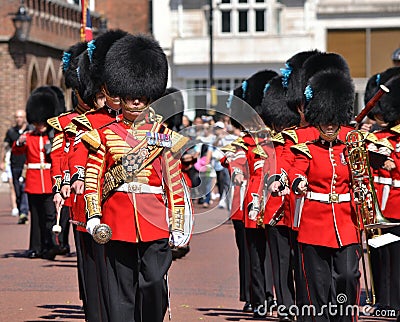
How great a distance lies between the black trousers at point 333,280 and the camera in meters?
8.38

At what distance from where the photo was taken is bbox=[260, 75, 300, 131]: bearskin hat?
34.9 ft

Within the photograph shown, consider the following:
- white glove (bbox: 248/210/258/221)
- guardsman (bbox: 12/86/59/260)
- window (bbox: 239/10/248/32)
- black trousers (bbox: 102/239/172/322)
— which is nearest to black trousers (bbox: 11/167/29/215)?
guardsman (bbox: 12/86/59/260)

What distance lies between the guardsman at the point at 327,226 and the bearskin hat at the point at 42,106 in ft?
23.6

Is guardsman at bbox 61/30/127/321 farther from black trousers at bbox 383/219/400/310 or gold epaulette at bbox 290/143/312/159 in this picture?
black trousers at bbox 383/219/400/310

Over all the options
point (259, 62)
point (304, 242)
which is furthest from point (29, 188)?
point (259, 62)

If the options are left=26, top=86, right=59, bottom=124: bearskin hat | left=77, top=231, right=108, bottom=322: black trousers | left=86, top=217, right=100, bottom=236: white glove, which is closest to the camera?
left=86, top=217, right=100, bottom=236: white glove

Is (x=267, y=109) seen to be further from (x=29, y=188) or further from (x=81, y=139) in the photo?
(x=29, y=188)

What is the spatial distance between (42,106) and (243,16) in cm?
2884

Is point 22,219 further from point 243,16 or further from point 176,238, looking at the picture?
point 243,16

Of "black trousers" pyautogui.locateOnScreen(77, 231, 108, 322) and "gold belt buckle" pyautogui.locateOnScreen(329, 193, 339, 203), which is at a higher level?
"gold belt buckle" pyautogui.locateOnScreen(329, 193, 339, 203)

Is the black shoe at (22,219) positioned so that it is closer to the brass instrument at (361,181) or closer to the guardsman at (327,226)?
the guardsman at (327,226)

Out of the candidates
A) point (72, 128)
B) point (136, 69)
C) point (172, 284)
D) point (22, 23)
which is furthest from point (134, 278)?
point (22, 23)

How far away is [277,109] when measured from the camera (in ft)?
35.2

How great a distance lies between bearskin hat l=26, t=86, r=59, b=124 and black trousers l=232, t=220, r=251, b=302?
185 inches
